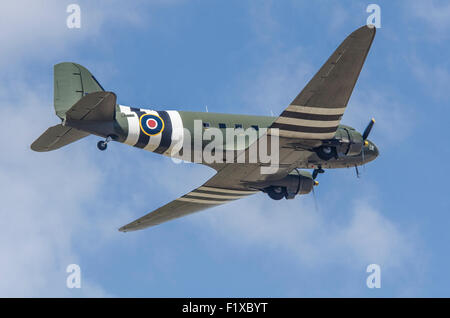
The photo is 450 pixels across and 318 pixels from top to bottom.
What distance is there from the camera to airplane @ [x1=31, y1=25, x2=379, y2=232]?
3223cm

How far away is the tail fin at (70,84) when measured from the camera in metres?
35.2

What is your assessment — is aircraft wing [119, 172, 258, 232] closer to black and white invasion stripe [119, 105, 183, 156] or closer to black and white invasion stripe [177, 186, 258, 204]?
black and white invasion stripe [177, 186, 258, 204]

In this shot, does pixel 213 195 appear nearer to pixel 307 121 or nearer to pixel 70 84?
pixel 307 121

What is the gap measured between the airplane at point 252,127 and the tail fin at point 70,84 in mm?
44

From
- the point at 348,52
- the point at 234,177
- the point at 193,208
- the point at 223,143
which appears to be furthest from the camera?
the point at 193,208

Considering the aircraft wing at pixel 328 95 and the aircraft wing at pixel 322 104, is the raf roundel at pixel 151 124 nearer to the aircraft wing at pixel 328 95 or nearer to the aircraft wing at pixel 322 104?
the aircraft wing at pixel 322 104

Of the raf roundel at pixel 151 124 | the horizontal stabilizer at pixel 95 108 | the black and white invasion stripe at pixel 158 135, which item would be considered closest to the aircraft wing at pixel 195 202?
the black and white invasion stripe at pixel 158 135

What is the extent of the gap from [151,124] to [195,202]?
309 inches

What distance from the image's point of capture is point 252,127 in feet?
121

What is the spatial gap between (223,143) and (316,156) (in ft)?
14.7

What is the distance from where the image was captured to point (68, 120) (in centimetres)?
3278

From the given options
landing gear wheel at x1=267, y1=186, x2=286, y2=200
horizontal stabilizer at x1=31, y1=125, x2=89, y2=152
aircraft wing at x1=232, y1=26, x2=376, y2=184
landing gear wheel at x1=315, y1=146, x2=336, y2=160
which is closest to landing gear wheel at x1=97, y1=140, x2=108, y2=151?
horizontal stabilizer at x1=31, y1=125, x2=89, y2=152
